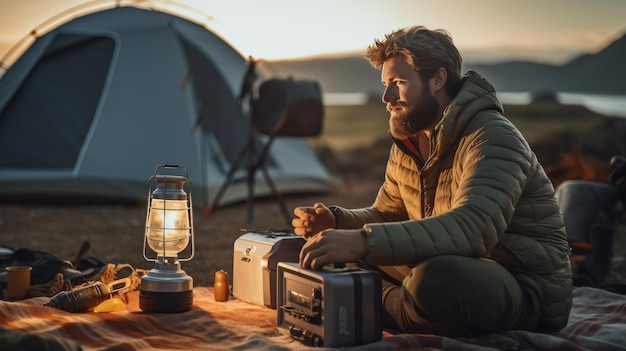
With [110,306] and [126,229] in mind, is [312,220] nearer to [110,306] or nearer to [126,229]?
[110,306]

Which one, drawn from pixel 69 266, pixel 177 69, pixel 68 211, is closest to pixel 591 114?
pixel 177 69

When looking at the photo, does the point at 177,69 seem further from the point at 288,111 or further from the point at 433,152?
the point at 433,152

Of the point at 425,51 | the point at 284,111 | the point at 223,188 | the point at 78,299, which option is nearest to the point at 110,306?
the point at 78,299

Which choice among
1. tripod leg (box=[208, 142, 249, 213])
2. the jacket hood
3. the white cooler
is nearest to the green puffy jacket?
the jacket hood

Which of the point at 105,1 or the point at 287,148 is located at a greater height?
the point at 105,1

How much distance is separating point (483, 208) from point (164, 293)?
1561mm

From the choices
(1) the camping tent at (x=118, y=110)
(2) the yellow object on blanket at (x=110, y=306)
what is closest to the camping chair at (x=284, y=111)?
(1) the camping tent at (x=118, y=110)

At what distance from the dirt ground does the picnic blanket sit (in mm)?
1407

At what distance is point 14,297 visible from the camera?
13.1ft

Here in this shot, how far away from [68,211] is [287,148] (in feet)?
9.63

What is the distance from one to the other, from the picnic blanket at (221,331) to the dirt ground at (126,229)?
1407 millimetres

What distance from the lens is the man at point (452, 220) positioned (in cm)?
279

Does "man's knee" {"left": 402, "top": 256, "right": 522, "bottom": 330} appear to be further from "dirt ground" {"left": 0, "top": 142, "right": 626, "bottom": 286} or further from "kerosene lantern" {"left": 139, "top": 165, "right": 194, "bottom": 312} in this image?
"dirt ground" {"left": 0, "top": 142, "right": 626, "bottom": 286}

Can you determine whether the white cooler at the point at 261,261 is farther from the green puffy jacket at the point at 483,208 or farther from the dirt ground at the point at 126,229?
the dirt ground at the point at 126,229
